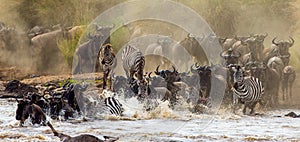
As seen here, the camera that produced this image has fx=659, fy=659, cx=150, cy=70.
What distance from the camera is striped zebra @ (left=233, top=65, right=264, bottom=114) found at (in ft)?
43.1

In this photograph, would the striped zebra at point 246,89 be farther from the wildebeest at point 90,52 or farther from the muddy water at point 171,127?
the wildebeest at point 90,52

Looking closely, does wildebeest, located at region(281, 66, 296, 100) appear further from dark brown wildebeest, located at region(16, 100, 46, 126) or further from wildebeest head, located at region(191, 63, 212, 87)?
dark brown wildebeest, located at region(16, 100, 46, 126)

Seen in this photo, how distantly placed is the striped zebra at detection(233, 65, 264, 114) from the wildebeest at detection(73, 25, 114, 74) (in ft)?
18.7

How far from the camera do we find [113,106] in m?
12.7

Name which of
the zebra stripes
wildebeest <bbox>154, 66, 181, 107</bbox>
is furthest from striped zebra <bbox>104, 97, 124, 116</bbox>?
the zebra stripes

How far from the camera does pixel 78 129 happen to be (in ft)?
37.0

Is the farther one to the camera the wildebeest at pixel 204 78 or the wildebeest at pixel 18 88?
the wildebeest at pixel 18 88

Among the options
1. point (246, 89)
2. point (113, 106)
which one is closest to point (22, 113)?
point (113, 106)

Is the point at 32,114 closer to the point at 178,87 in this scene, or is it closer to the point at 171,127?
the point at 171,127

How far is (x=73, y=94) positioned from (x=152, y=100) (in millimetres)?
1567

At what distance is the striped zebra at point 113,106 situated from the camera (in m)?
12.6

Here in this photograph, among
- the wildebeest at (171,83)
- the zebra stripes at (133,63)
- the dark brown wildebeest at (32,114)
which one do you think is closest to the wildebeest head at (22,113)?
the dark brown wildebeest at (32,114)

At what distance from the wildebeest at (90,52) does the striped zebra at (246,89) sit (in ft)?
18.7

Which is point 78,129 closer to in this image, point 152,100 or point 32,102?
point 32,102
